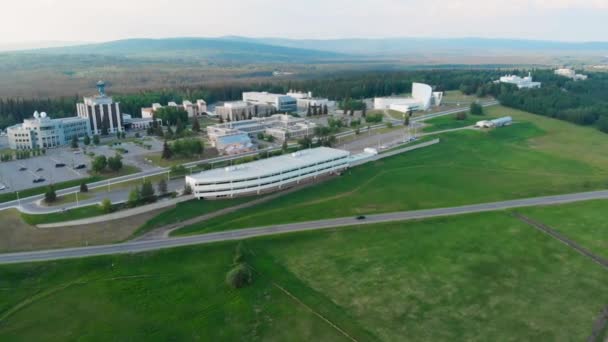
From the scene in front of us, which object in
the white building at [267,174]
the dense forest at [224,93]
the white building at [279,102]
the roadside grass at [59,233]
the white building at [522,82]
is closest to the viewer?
the roadside grass at [59,233]

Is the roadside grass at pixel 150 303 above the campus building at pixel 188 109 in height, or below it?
below

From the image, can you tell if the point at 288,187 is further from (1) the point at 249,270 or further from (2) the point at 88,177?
(2) the point at 88,177

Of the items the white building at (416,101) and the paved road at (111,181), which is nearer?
the paved road at (111,181)

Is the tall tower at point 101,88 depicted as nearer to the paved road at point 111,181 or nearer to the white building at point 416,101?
the paved road at point 111,181

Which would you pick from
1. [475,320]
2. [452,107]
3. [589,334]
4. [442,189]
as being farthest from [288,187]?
[452,107]

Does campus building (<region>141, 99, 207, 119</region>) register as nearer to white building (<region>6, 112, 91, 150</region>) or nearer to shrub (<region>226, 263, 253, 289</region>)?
white building (<region>6, 112, 91, 150</region>)

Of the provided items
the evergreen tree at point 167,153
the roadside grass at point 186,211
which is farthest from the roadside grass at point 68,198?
the evergreen tree at point 167,153

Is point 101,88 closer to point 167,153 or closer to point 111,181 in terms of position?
point 167,153
